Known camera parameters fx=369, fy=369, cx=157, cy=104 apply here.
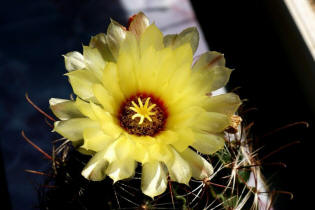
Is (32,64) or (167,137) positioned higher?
(32,64)

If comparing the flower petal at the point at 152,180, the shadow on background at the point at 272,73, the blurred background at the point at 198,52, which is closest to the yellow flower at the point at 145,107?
the flower petal at the point at 152,180

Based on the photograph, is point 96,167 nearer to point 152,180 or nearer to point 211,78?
point 152,180

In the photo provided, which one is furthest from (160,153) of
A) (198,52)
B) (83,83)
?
(198,52)

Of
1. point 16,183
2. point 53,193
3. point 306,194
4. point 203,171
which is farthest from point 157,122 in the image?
point 306,194

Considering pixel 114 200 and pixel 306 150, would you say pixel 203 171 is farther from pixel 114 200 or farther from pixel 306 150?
pixel 306 150

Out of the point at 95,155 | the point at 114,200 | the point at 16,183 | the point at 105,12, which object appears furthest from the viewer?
the point at 105,12

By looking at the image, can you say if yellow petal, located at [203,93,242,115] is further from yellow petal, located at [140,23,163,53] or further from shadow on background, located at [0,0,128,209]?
shadow on background, located at [0,0,128,209]
